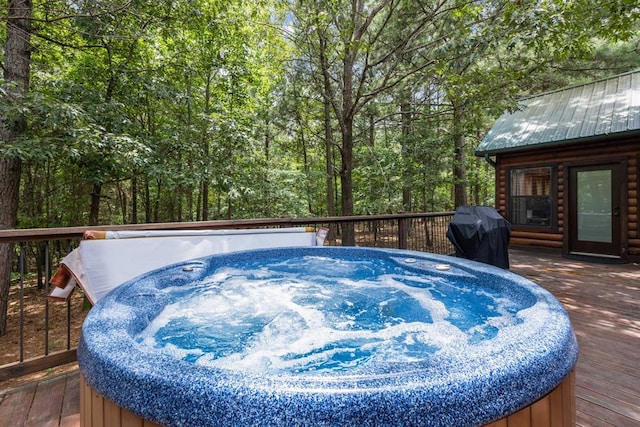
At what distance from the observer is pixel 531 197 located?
6488 mm

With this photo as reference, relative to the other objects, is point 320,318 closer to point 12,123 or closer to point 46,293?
point 46,293

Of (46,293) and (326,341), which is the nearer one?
(326,341)

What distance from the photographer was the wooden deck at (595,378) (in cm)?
160

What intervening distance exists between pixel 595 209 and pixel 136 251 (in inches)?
281

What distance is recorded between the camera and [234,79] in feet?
23.7

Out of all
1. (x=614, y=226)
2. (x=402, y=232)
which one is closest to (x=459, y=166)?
(x=614, y=226)

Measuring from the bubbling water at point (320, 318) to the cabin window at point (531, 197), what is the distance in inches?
200

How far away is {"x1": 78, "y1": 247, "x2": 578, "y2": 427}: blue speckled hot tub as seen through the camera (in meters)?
0.74

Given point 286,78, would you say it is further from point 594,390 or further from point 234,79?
point 594,390

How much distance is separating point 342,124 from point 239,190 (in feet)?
8.72

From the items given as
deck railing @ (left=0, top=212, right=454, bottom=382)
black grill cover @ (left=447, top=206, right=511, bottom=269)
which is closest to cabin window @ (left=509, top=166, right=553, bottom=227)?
deck railing @ (left=0, top=212, right=454, bottom=382)

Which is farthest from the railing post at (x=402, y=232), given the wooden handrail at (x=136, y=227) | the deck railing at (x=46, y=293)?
the wooden handrail at (x=136, y=227)

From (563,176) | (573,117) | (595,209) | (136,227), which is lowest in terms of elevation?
(136,227)

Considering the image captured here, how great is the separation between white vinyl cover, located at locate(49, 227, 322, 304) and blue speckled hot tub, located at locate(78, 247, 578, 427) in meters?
0.22
